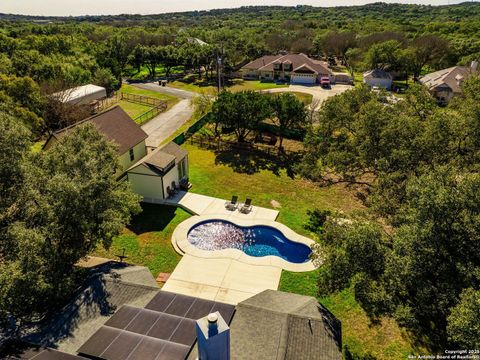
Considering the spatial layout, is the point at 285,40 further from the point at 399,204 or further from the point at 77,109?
the point at 399,204

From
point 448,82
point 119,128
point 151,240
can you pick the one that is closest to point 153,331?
point 151,240

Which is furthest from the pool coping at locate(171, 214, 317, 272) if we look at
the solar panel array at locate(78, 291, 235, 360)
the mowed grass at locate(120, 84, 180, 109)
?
the mowed grass at locate(120, 84, 180, 109)

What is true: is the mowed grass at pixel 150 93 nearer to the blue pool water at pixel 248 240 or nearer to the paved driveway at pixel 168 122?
the paved driveway at pixel 168 122

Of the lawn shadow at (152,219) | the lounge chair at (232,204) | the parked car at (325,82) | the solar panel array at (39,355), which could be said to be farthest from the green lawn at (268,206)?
the parked car at (325,82)

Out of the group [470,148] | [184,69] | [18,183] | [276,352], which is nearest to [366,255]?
[276,352]

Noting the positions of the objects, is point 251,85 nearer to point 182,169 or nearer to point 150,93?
point 150,93

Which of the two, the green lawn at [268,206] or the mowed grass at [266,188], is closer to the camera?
the green lawn at [268,206]
